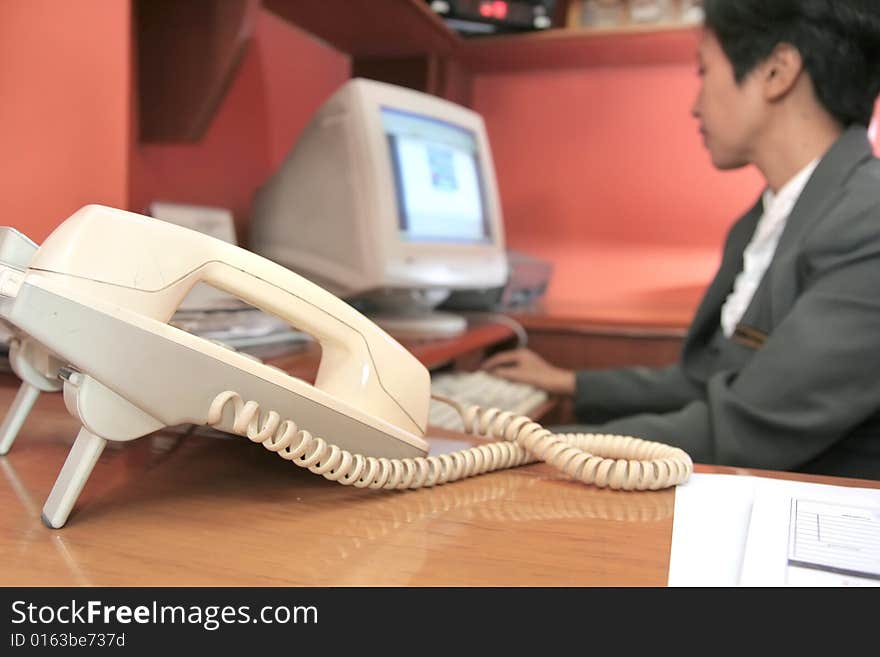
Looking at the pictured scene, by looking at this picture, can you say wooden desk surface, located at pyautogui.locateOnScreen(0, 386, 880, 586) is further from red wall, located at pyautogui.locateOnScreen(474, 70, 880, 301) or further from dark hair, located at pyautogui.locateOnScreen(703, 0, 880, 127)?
red wall, located at pyautogui.locateOnScreen(474, 70, 880, 301)

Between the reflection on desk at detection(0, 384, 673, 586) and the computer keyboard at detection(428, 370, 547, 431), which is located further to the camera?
the computer keyboard at detection(428, 370, 547, 431)

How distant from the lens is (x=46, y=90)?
82 centimetres

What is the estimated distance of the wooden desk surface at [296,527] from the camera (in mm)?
394

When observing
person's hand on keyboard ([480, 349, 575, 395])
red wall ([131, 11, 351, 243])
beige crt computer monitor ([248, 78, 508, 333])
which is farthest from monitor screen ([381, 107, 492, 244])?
red wall ([131, 11, 351, 243])

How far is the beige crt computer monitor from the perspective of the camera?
135cm

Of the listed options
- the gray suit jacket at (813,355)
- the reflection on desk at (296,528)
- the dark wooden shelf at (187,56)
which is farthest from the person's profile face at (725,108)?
the reflection on desk at (296,528)

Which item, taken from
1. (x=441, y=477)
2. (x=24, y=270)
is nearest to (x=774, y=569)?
(x=441, y=477)

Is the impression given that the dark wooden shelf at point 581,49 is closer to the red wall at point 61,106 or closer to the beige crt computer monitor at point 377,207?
the beige crt computer monitor at point 377,207

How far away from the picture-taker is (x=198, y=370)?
445 mm

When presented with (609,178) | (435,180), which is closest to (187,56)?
(435,180)

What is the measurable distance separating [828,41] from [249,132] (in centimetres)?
121

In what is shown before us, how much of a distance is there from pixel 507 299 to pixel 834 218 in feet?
3.39

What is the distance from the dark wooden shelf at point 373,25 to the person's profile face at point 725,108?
76 cm
